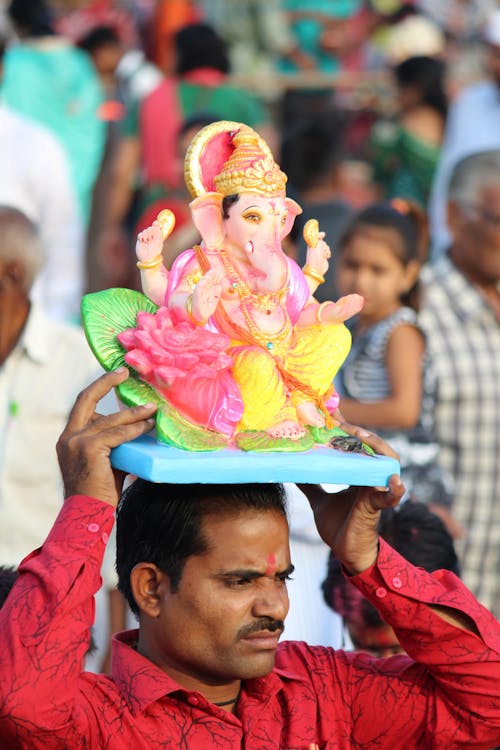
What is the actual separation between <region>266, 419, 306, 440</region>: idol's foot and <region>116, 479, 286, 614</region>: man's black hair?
19 centimetres

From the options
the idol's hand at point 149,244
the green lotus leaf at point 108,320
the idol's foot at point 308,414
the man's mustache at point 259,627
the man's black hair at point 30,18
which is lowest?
the man's mustache at point 259,627

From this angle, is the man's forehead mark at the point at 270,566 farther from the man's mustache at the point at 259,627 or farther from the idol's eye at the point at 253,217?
the idol's eye at the point at 253,217

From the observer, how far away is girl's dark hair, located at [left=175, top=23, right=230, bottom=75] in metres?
8.71

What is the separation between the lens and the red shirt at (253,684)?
2797 mm

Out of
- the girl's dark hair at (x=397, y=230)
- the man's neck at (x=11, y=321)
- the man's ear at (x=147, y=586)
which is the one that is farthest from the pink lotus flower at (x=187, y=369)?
the girl's dark hair at (x=397, y=230)

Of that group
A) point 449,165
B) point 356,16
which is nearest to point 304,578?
point 449,165

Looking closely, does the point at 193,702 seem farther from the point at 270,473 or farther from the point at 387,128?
the point at 387,128

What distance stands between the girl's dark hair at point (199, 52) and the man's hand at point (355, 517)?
5.80m

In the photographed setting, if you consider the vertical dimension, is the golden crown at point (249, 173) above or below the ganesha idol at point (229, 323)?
above

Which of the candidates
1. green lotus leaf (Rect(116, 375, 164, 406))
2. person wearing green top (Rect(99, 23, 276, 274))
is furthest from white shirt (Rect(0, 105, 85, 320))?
green lotus leaf (Rect(116, 375, 164, 406))

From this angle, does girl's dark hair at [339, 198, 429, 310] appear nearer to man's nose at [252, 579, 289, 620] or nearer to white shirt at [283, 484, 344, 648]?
white shirt at [283, 484, 344, 648]

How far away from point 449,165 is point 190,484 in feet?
17.7

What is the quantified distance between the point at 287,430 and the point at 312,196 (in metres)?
4.99

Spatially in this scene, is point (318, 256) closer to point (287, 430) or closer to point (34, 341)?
point (287, 430)
